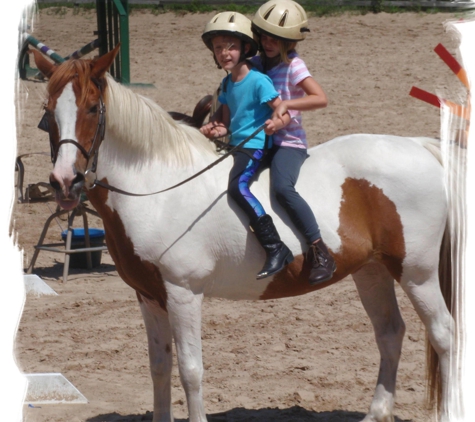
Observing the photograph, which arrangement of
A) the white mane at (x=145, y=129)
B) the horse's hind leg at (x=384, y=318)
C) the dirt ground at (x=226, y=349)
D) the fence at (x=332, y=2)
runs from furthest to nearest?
the fence at (x=332, y=2)
the dirt ground at (x=226, y=349)
the horse's hind leg at (x=384, y=318)
the white mane at (x=145, y=129)

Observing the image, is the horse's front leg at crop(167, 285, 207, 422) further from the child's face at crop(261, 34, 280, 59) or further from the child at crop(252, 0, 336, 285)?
the child's face at crop(261, 34, 280, 59)

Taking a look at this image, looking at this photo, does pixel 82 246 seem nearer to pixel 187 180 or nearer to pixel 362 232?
pixel 187 180

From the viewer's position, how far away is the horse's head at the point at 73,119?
331 centimetres

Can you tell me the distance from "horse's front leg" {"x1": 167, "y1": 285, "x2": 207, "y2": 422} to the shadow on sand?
29.9 inches

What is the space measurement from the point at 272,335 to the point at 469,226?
6.68 ft

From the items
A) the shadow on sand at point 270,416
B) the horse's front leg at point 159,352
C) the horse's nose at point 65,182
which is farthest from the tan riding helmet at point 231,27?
the shadow on sand at point 270,416

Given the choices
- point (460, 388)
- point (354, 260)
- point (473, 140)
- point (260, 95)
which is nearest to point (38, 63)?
point (260, 95)

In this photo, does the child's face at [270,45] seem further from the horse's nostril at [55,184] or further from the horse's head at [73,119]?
the horse's nostril at [55,184]

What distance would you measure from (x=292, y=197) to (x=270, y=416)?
146 centimetres

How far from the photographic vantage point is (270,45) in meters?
3.83

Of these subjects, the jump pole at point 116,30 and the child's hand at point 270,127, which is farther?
the jump pole at point 116,30

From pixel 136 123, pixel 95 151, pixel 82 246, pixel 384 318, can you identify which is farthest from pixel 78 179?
pixel 82 246

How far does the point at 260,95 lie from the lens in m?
3.70

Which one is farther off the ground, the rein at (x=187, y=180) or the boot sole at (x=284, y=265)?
the rein at (x=187, y=180)
